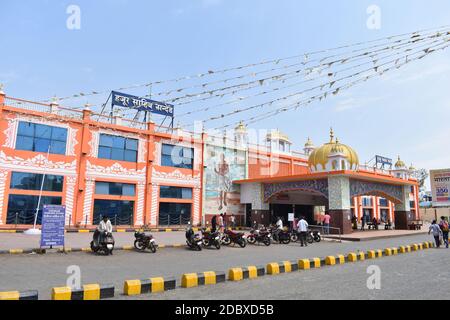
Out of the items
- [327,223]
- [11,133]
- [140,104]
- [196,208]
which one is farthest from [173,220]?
[11,133]

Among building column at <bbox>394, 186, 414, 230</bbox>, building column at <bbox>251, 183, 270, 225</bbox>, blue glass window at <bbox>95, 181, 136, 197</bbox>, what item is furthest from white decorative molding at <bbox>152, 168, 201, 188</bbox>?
building column at <bbox>394, 186, 414, 230</bbox>

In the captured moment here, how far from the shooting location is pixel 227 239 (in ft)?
56.5

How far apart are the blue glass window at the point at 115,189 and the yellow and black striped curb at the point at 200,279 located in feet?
59.9

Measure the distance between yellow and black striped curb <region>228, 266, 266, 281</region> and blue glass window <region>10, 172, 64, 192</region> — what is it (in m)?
17.9

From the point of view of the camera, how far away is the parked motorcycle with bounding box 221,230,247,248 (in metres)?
16.8

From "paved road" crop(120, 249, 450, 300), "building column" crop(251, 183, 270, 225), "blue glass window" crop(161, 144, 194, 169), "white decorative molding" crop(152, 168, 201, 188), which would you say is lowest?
"paved road" crop(120, 249, 450, 300)

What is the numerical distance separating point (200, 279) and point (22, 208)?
18.1 m

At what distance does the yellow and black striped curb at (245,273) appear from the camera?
346 inches

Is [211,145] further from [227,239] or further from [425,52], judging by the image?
[425,52]

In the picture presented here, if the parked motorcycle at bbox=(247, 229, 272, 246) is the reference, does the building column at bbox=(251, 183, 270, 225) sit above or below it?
above

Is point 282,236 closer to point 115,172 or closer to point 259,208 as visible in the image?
point 259,208

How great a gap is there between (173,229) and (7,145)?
12.3 metres

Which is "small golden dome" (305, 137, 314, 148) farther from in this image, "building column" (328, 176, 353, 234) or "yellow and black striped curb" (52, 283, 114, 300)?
"yellow and black striped curb" (52, 283, 114, 300)

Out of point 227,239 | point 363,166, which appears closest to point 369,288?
point 227,239
